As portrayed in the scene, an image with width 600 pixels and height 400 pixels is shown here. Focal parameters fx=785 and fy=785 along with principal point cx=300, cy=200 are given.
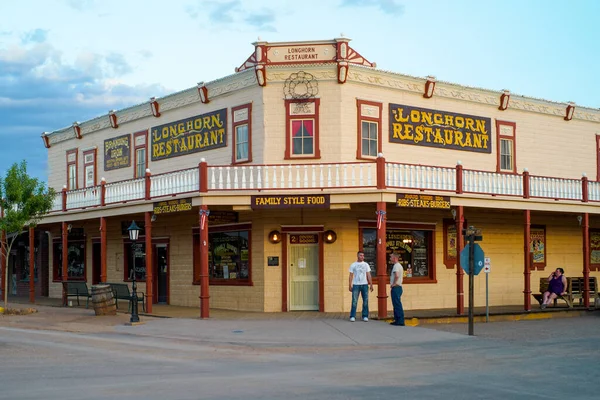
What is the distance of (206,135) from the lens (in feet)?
85.7

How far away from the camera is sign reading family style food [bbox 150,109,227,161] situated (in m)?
25.5

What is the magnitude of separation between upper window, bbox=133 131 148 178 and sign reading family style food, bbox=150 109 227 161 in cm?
54

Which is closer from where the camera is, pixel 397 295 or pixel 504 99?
pixel 397 295

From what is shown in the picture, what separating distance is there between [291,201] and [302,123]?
3185mm

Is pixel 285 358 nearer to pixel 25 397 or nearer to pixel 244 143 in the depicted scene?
pixel 25 397

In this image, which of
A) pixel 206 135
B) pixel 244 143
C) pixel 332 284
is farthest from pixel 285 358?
pixel 206 135

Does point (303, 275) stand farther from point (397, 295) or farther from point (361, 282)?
point (397, 295)

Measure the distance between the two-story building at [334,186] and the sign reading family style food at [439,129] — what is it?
48 millimetres

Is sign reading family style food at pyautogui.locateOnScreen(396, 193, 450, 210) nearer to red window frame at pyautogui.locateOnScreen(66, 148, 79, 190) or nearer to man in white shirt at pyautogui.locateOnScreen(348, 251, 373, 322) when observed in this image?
man in white shirt at pyautogui.locateOnScreen(348, 251, 373, 322)

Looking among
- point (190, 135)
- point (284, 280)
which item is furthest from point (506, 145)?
point (190, 135)

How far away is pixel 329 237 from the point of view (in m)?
23.4

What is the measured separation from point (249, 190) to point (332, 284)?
13.1ft

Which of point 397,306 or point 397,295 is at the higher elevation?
point 397,295

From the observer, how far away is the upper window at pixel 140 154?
29.1m
